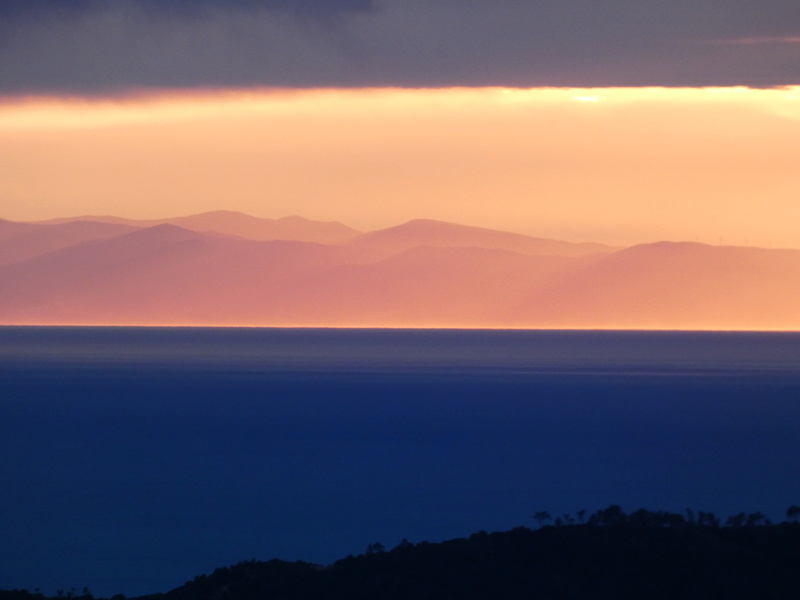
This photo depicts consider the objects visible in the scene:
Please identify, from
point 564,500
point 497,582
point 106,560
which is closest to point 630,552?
point 497,582

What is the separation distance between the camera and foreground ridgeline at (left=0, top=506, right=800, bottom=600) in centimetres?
1180

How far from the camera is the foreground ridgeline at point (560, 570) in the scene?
11.8m

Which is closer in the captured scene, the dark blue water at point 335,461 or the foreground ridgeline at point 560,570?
the foreground ridgeline at point 560,570

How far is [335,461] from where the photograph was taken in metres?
36.7

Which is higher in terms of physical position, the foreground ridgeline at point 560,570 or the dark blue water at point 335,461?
the dark blue water at point 335,461

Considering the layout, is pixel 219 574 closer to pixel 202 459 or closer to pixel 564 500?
pixel 564 500

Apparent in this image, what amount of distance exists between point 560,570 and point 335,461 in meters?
24.8

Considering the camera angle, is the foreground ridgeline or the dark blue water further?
the dark blue water

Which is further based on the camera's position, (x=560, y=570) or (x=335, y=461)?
(x=335, y=461)

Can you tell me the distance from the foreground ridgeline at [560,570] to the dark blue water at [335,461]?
26.3 ft

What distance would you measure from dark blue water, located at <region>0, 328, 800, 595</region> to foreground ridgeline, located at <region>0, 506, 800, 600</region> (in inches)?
316

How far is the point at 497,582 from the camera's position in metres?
12.1

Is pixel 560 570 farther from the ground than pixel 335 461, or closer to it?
closer to it

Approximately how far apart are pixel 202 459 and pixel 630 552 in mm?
26230
